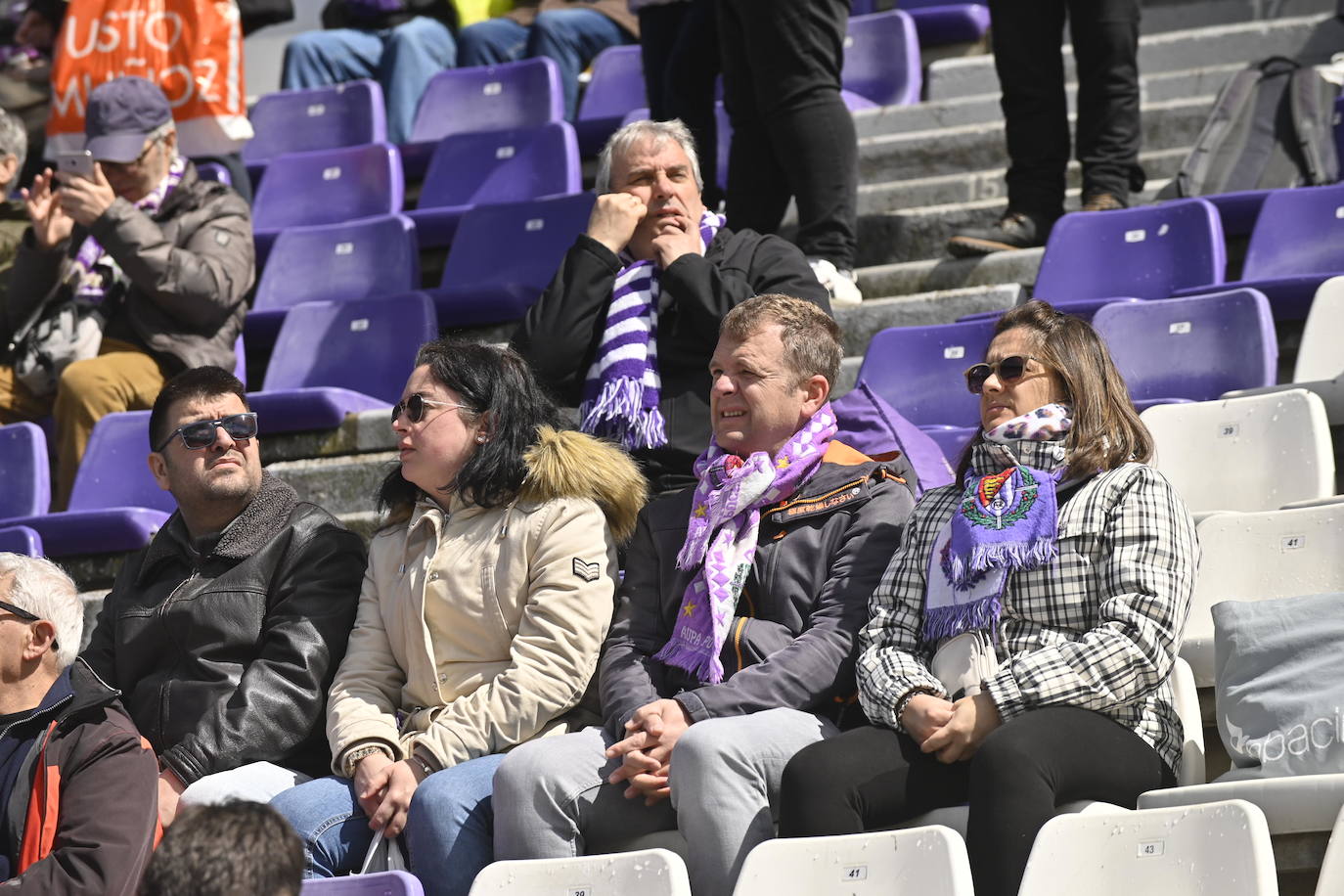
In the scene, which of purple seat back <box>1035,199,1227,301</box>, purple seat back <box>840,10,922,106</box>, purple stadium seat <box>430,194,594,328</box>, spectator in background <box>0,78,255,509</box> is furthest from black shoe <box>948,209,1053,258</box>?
spectator in background <box>0,78,255,509</box>

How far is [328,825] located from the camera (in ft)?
10.4

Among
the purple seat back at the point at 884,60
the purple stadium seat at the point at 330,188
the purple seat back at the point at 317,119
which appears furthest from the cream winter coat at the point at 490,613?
the purple seat back at the point at 317,119

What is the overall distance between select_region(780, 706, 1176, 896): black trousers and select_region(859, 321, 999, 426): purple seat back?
62.4 inches

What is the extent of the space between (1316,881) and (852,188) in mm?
2599

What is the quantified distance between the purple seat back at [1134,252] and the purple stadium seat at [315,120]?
3.34 meters

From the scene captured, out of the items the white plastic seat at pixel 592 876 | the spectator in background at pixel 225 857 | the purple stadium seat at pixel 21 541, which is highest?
the spectator in background at pixel 225 857

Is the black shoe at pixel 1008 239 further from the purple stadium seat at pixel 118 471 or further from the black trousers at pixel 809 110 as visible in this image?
the purple stadium seat at pixel 118 471

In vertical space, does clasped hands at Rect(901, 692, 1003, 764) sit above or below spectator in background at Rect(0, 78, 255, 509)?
below

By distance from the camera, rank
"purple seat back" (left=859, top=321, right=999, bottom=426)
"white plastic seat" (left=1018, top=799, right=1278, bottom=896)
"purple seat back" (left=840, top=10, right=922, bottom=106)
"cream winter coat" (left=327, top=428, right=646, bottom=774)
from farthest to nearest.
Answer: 1. "purple seat back" (left=840, top=10, right=922, bottom=106)
2. "purple seat back" (left=859, top=321, right=999, bottom=426)
3. "cream winter coat" (left=327, top=428, right=646, bottom=774)
4. "white plastic seat" (left=1018, top=799, right=1278, bottom=896)

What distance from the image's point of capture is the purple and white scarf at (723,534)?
10.5 ft

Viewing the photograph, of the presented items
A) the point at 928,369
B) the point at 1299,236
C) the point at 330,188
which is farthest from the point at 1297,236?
the point at 330,188

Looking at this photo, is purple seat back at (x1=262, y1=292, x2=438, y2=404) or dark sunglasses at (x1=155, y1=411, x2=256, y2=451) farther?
purple seat back at (x1=262, y1=292, x2=438, y2=404)

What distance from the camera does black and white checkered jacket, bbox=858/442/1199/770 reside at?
288 centimetres

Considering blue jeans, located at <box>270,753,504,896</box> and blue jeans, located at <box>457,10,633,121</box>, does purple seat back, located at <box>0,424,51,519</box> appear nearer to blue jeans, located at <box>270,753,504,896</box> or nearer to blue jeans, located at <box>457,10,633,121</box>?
blue jeans, located at <box>270,753,504,896</box>
